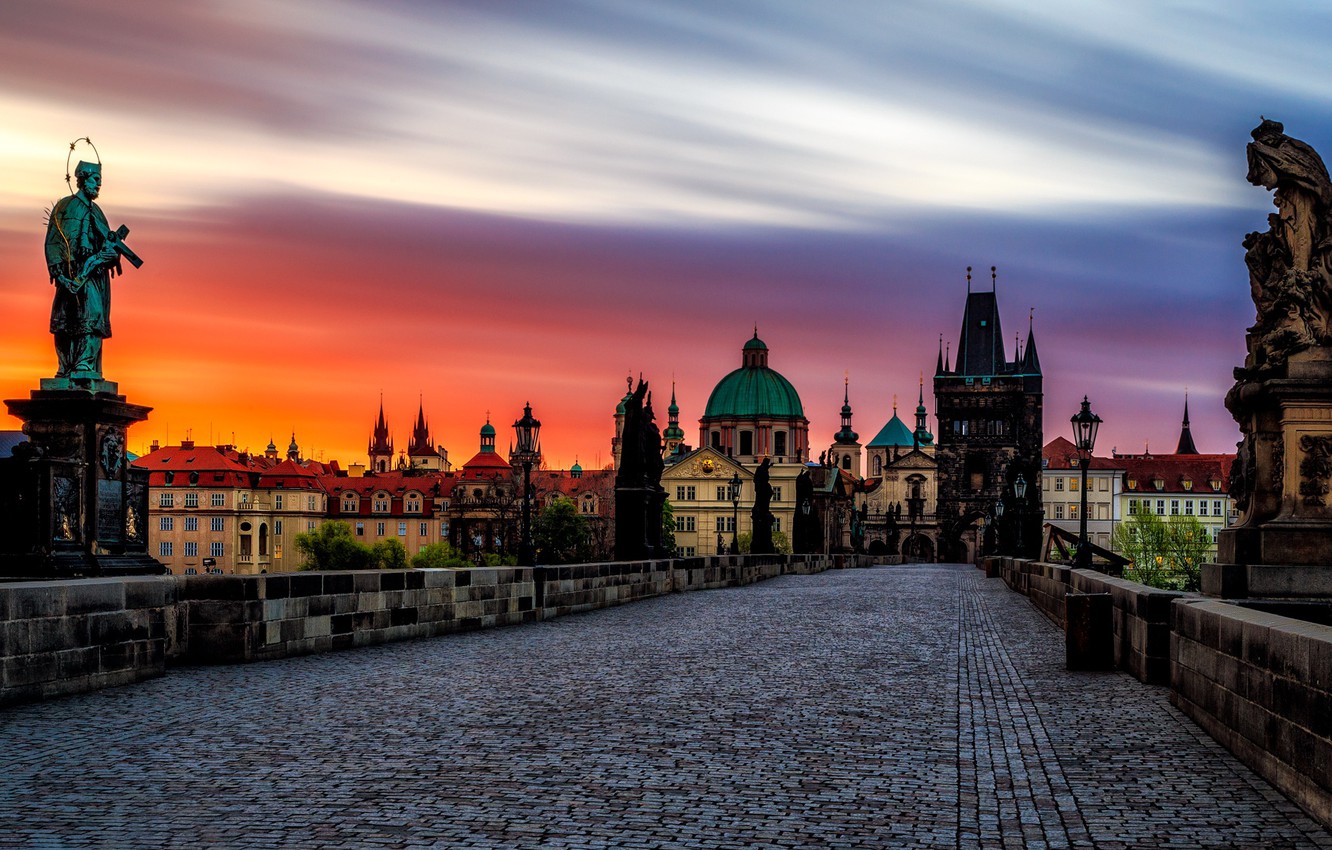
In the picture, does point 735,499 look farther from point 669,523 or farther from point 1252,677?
point 669,523

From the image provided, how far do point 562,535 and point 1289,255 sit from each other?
119m

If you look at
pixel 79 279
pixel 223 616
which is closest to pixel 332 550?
pixel 79 279

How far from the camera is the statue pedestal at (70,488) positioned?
16.2 metres

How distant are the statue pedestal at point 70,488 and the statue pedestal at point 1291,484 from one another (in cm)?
1176

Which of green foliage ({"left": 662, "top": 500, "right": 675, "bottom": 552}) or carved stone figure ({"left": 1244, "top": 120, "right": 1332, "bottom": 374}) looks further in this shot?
green foliage ({"left": 662, "top": 500, "right": 675, "bottom": 552})

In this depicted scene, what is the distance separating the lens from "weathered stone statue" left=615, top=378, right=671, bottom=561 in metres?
30.8

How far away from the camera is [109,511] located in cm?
1722

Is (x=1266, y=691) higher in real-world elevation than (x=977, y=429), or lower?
lower

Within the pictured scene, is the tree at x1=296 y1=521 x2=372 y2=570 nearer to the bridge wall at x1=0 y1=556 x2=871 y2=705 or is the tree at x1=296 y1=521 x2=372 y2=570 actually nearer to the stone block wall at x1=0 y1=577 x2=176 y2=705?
the bridge wall at x1=0 y1=556 x2=871 y2=705

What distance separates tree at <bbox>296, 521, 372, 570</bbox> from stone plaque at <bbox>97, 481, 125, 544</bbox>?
12448 centimetres

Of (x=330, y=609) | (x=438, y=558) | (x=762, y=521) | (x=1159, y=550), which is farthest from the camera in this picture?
(x=438, y=558)

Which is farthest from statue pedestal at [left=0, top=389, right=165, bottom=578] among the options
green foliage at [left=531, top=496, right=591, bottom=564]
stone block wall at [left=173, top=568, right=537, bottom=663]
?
green foliage at [left=531, top=496, right=591, bottom=564]

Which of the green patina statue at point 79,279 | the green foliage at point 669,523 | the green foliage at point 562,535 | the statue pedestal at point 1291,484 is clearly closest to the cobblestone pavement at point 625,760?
the statue pedestal at point 1291,484

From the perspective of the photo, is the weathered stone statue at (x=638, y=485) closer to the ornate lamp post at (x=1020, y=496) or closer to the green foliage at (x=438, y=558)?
the ornate lamp post at (x=1020, y=496)
